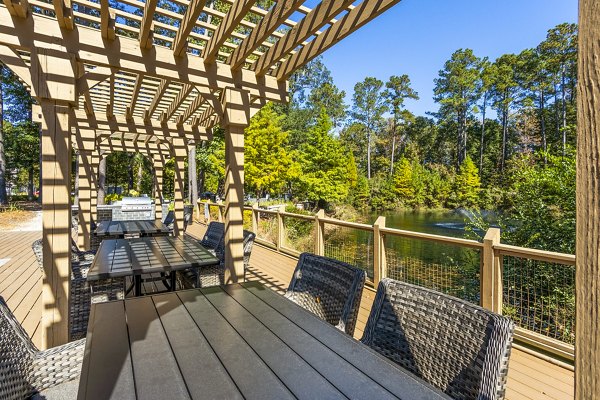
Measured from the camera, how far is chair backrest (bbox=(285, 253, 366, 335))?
180cm

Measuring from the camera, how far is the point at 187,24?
8.56 feet

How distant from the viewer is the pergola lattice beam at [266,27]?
2357mm

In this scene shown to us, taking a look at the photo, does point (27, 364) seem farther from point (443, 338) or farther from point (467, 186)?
point (467, 186)

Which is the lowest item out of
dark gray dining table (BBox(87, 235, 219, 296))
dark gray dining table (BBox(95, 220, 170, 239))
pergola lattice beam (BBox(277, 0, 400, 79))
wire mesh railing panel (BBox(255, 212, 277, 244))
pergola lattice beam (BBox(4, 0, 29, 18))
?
wire mesh railing panel (BBox(255, 212, 277, 244))

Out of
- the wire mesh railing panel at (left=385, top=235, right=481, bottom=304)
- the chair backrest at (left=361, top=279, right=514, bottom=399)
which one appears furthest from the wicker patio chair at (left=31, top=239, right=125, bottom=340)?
the wire mesh railing panel at (left=385, top=235, right=481, bottom=304)

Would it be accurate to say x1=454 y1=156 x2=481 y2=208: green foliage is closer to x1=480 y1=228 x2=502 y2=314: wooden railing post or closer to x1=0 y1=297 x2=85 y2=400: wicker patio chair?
x1=480 y1=228 x2=502 y2=314: wooden railing post

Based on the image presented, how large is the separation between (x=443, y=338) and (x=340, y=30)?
2457 mm

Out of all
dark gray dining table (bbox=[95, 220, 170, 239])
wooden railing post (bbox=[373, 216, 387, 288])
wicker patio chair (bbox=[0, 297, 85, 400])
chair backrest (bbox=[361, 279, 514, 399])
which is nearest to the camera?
chair backrest (bbox=[361, 279, 514, 399])

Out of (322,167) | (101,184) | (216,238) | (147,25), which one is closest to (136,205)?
(101,184)

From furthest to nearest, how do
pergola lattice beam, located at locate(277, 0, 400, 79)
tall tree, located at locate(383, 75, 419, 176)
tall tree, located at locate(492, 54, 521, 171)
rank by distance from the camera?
tall tree, located at locate(383, 75, 419, 176) → tall tree, located at locate(492, 54, 521, 171) → pergola lattice beam, located at locate(277, 0, 400, 79)

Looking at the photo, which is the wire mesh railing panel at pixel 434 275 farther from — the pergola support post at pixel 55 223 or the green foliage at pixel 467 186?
A: the green foliage at pixel 467 186

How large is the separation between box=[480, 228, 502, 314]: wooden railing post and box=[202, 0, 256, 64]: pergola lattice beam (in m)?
2.74

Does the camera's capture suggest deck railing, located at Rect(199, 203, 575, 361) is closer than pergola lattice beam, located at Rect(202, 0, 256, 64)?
No

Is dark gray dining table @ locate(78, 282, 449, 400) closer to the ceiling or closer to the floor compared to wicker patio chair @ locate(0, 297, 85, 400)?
closer to the ceiling
